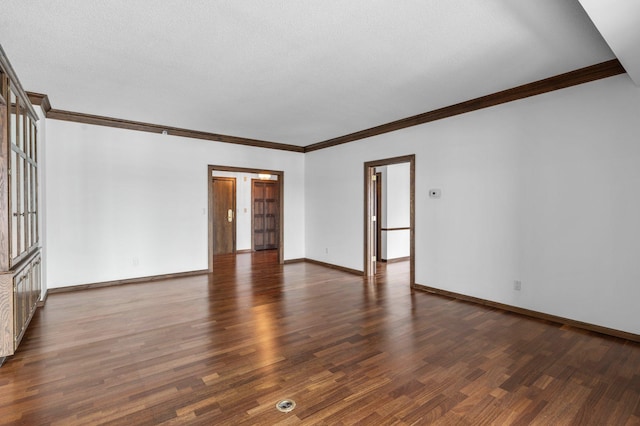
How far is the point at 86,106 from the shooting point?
4699mm

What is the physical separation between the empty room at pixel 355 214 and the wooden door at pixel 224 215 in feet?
Answer: 9.07

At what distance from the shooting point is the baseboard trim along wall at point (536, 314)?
3.29 metres

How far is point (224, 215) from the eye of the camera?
917cm

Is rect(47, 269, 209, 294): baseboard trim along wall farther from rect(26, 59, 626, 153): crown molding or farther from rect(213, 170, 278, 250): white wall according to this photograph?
rect(213, 170, 278, 250): white wall

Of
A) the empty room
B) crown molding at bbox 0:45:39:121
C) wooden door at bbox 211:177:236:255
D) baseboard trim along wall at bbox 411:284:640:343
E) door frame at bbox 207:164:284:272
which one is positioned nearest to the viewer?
the empty room

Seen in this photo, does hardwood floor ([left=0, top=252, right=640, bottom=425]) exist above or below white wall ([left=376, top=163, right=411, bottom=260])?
below

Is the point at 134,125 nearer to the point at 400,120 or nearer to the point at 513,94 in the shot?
the point at 400,120

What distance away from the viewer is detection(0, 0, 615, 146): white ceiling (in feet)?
7.94

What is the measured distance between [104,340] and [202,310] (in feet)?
3.63

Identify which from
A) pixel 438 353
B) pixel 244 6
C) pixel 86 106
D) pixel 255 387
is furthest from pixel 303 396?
pixel 86 106

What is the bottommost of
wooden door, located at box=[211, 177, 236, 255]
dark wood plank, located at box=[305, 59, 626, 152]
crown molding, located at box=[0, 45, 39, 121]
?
wooden door, located at box=[211, 177, 236, 255]

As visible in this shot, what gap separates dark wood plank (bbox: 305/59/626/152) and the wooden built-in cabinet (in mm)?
4701

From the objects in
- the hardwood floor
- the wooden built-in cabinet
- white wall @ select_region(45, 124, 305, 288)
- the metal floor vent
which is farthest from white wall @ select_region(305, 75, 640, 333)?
the wooden built-in cabinet

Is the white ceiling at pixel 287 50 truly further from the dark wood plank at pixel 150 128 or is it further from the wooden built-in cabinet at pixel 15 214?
the wooden built-in cabinet at pixel 15 214
